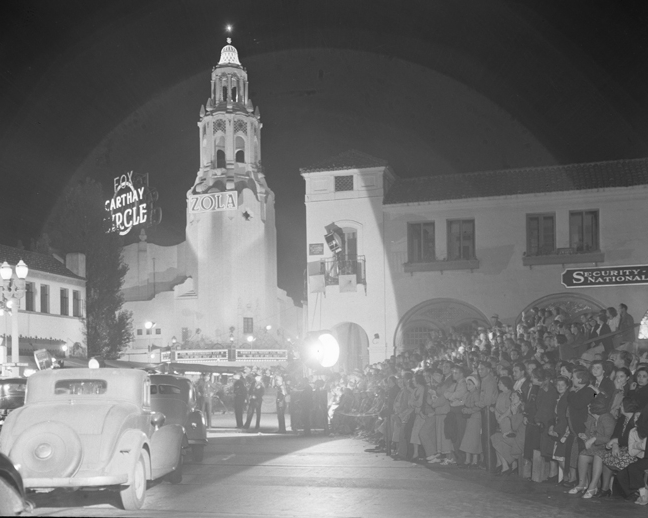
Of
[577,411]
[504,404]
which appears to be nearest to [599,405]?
[577,411]

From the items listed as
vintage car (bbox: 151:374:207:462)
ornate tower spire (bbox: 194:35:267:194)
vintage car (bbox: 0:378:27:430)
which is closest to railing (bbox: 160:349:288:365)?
ornate tower spire (bbox: 194:35:267:194)

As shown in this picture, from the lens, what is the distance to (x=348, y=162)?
33875 millimetres

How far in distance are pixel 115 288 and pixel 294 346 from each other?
14.9 m

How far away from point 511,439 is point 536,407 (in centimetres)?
120

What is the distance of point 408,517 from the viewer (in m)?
10.1

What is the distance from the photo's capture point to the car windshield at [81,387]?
11516 millimetres

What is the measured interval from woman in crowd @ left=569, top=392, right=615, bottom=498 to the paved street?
329mm

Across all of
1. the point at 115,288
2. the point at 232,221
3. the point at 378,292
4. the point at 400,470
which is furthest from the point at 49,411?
the point at 232,221

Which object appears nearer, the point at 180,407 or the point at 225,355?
the point at 180,407

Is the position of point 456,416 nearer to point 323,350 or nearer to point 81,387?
point 81,387

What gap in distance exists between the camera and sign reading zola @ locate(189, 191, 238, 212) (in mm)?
59781

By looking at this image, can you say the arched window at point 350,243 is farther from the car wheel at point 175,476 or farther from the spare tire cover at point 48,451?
the spare tire cover at point 48,451

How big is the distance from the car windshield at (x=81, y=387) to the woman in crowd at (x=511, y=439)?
263 inches

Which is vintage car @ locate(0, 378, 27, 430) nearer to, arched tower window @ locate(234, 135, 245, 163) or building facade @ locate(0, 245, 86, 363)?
building facade @ locate(0, 245, 86, 363)
